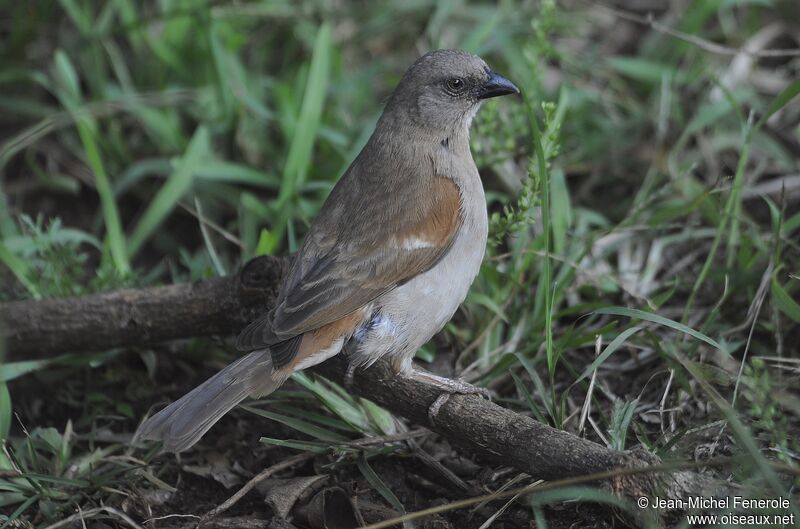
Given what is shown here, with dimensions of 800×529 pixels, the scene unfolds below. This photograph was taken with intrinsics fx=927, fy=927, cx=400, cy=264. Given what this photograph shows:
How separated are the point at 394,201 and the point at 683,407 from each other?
1.50m

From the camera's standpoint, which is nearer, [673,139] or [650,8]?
[673,139]

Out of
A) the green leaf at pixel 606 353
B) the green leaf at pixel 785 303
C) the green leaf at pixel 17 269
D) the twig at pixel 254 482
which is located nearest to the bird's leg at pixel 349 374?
the twig at pixel 254 482

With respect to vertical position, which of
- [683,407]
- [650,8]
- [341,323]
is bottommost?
[683,407]

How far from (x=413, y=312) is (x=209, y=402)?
36.0 inches

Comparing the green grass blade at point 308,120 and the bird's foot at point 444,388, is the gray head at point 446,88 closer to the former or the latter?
the green grass blade at point 308,120

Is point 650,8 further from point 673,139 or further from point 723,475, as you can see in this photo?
point 723,475

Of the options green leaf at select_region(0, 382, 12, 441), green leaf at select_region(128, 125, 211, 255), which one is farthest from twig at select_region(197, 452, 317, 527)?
green leaf at select_region(128, 125, 211, 255)

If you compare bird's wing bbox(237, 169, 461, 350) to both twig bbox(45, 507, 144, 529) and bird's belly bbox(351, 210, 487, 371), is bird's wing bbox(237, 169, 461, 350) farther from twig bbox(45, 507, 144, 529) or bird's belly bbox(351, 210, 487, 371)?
twig bbox(45, 507, 144, 529)

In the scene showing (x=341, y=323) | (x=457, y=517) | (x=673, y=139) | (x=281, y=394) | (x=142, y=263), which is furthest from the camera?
(x=673, y=139)

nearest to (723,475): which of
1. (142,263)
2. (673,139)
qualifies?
(673,139)

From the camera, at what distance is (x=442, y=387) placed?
12.3 feet

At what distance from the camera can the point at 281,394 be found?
420 cm

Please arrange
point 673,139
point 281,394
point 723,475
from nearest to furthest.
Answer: point 723,475 < point 281,394 < point 673,139

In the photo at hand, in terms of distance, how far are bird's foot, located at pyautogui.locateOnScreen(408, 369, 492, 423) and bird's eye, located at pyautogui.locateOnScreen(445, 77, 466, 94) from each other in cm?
139
